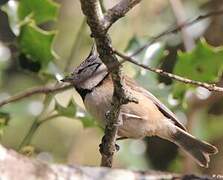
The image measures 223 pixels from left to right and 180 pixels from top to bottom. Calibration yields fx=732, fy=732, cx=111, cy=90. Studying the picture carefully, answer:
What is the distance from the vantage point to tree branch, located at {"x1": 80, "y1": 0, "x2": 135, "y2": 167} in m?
1.80

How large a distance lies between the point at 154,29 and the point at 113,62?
9.29 ft

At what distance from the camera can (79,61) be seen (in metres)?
4.70

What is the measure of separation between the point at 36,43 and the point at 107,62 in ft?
4.04

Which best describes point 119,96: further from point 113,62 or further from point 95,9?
point 95,9

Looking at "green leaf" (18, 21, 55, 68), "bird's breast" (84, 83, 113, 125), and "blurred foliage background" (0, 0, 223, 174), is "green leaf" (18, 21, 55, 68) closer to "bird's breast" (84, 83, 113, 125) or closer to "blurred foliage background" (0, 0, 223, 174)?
"blurred foliage background" (0, 0, 223, 174)

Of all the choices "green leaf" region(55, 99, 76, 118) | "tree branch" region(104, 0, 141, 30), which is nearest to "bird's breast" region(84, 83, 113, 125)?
"green leaf" region(55, 99, 76, 118)

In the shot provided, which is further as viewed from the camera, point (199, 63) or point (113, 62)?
point (199, 63)

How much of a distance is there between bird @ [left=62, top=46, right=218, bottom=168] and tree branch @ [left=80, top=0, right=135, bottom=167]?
271mm

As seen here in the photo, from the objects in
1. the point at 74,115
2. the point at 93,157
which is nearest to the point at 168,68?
the point at 93,157

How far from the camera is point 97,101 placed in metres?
3.02

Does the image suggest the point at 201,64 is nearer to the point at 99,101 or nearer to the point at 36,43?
the point at 99,101

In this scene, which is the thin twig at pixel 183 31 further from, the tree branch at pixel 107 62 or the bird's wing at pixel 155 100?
the tree branch at pixel 107 62

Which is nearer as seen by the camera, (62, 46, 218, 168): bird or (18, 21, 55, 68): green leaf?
(62, 46, 218, 168): bird

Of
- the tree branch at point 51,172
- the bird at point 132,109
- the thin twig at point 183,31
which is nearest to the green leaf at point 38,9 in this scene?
the bird at point 132,109
